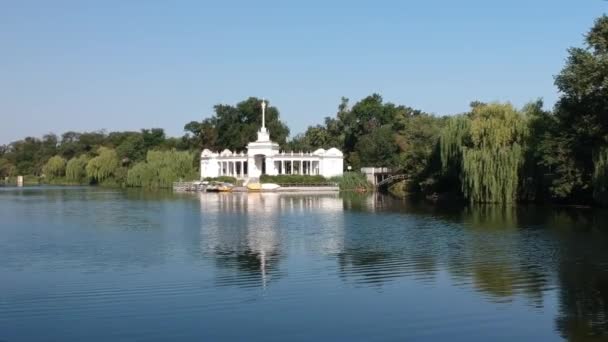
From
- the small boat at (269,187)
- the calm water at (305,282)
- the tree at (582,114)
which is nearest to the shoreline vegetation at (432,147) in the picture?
the tree at (582,114)

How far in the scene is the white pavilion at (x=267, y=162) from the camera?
7556cm

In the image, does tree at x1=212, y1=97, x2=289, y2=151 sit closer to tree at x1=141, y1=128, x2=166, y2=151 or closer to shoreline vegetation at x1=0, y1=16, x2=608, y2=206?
shoreline vegetation at x1=0, y1=16, x2=608, y2=206

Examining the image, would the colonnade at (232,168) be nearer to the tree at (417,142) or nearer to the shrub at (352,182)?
the shrub at (352,182)

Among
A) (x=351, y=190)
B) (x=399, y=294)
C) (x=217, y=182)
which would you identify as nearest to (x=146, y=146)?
(x=217, y=182)

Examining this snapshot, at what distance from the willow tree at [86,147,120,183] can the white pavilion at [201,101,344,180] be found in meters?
15.6

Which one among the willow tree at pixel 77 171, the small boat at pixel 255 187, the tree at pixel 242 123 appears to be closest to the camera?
the small boat at pixel 255 187

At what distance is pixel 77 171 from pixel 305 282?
82.7 meters

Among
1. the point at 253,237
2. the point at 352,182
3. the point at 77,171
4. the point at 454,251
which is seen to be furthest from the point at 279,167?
the point at 454,251

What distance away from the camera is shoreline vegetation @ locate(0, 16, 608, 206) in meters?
35.6

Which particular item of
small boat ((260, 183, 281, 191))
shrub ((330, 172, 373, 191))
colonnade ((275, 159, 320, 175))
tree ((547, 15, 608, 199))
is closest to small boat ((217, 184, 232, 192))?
small boat ((260, 183, 281, 191))

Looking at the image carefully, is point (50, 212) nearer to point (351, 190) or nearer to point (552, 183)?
point (552, 183)

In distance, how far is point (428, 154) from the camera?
5512 centimetres

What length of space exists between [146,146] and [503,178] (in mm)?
61197

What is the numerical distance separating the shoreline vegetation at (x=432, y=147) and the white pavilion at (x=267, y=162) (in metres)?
3.06
